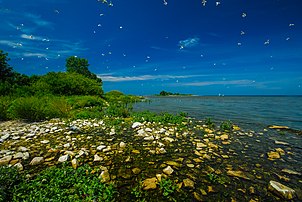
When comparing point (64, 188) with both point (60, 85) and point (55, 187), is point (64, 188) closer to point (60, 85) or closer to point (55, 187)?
point (55, 187)

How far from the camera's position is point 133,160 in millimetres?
4340

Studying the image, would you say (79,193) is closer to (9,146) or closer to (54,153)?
(54,153)

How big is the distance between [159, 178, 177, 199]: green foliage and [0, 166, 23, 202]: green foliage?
2.76 meters

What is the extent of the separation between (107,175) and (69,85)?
24.9m

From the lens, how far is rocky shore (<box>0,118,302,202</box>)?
10.5 ft

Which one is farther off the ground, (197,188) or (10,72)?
(10,72)

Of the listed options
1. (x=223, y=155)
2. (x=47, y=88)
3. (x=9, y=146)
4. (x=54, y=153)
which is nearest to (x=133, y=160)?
(x=54, y=153)

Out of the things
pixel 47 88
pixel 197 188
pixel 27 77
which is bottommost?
pixel 197 188

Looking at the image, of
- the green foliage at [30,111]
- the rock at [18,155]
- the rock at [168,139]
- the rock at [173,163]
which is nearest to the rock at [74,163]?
the rock at [18,155]

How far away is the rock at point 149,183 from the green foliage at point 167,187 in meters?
0.15

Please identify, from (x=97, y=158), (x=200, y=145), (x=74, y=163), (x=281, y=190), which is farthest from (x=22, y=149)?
(x=281, y=190)

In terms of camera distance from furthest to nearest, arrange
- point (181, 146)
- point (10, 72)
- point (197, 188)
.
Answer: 1. point (10, 72)
2. point (181, 146)
3. point (197, 188)

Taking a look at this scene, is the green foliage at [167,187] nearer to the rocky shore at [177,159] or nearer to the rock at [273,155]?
the rocky shore at [177,159]

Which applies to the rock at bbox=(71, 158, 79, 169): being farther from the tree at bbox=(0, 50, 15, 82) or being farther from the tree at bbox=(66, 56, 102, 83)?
the tree at bbox=(66, 56, 102, 83)
